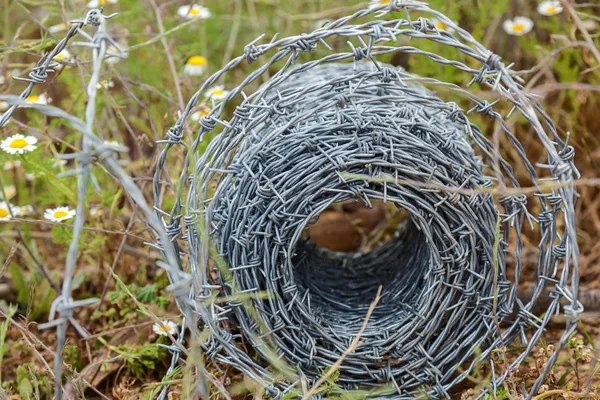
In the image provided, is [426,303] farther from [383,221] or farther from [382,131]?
[383,221]

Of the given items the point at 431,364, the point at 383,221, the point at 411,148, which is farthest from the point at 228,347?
the point at 383,221

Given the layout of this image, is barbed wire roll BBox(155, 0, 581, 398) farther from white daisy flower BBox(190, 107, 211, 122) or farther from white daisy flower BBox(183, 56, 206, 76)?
white daisy flower BBox(183, 56, 206, 76)

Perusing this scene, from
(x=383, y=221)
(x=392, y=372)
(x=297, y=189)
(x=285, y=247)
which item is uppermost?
(x=297, y=189)

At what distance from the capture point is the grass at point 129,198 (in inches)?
56.0

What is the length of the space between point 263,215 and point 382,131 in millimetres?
297

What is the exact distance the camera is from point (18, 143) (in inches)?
59.4

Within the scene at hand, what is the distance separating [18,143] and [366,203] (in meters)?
0.90

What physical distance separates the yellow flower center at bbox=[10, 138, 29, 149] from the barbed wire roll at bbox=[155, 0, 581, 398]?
1.74 ft

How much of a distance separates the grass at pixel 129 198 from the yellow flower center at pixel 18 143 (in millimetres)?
46

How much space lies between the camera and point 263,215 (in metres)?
1.24

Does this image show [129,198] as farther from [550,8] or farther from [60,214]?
[550,8]

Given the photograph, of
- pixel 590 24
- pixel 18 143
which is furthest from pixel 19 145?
pixel 590 24

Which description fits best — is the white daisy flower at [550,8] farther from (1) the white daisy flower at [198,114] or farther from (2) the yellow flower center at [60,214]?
(2) the yellow flower center at [60,214]

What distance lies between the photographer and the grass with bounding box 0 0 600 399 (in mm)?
1422
